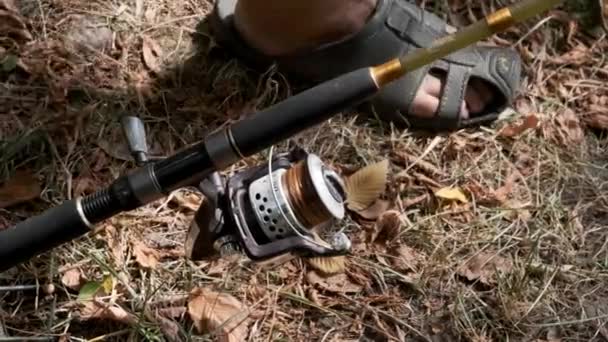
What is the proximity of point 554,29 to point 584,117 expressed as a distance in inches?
10.3

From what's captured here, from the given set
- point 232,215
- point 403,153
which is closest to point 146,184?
point 232,215

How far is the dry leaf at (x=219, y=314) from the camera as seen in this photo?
1.79 metres

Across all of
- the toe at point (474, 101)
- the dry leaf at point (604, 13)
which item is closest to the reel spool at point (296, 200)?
the toe at point (474, 101)

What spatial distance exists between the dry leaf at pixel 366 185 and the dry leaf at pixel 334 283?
16cm

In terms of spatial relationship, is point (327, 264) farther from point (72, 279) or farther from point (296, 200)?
point (72, 279)

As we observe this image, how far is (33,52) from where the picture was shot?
2.08 metres

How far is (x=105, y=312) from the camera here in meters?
1.78

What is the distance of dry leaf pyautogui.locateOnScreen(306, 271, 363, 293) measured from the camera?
1.88m

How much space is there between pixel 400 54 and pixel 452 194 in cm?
32

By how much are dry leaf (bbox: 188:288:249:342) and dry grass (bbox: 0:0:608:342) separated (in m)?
0.02

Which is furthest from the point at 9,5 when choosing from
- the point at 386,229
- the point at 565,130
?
the point at 565,130

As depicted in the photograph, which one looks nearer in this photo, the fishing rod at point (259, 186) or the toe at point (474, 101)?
the fishing rod at point (259, 186)

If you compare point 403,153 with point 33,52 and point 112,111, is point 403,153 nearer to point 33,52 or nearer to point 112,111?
point 112,111

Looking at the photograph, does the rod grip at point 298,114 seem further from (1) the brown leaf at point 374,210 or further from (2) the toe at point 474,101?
(2) the toe at point 474,101
